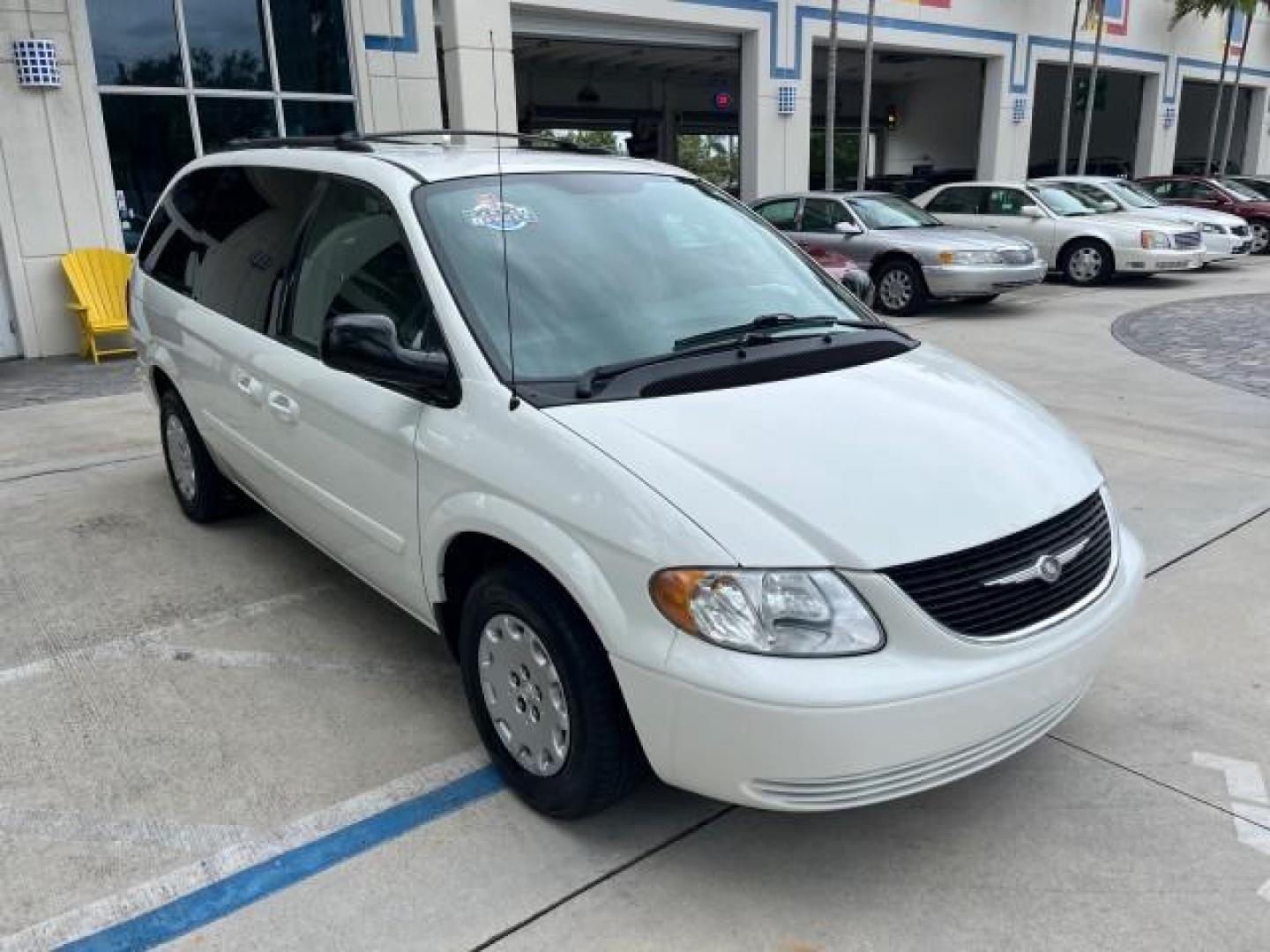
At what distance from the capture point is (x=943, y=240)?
1235 centimetres

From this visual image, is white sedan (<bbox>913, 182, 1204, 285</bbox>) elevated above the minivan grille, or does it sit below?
below

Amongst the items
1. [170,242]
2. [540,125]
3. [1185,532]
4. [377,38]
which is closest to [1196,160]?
[540,125]

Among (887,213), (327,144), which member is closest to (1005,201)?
(887,213)

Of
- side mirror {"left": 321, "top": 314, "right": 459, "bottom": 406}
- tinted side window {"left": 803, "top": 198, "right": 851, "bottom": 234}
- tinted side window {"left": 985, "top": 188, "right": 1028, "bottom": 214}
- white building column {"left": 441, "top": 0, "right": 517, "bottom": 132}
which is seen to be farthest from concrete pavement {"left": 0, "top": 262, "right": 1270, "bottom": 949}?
tinted side window {"left": 985, "top": 188, "right": 1028, "bottom": 214}

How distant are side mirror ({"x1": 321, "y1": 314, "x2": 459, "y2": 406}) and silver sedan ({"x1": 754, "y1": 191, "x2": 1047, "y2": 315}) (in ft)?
34.0

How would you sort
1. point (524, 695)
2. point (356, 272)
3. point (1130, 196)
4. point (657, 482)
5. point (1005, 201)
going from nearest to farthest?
1. point (657, 482)
2. point (524, 695)
3. point (356, 272)
4. point (1005, 201)
5. point (1130, 196)

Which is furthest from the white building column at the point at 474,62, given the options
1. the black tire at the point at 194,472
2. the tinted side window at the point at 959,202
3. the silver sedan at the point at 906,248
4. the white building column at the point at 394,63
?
the black tire at the point at 194,472

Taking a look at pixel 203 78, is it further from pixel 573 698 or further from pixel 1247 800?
pixel 1247 800

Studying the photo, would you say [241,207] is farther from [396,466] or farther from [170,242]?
A: [396,466]

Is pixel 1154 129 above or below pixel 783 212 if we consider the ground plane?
above

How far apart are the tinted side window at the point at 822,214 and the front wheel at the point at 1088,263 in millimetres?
4337

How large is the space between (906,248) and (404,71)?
6.59 metres

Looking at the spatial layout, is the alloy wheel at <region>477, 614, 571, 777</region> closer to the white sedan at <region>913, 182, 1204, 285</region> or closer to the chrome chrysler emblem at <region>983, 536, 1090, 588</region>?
the chrome chrysler emblem at <region>983, 536, 1090, 588</region>

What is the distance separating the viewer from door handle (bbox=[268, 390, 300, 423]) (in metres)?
3.67
